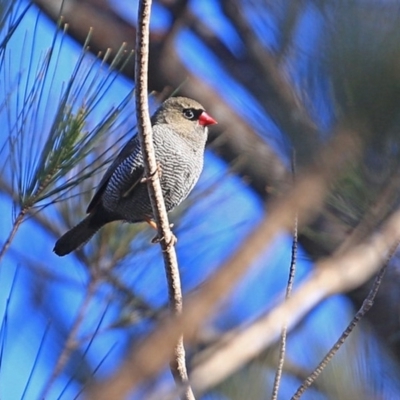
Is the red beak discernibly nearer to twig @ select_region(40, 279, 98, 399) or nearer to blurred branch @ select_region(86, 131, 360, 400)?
twig @ select_region(40, 279, 98, 399)

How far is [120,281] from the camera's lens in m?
2.48

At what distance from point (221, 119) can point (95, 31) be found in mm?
549

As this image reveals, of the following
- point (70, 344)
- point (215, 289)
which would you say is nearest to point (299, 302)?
point (215, 289)

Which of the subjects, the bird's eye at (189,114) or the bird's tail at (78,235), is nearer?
the bird's tail at (78,235)

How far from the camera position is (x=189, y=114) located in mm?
3406

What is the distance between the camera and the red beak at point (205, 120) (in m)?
3.29

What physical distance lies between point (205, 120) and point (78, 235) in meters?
0.64

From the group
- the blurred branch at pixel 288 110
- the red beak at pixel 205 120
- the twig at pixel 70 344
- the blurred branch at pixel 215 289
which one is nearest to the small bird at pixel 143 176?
the red beak at pixel 205 120

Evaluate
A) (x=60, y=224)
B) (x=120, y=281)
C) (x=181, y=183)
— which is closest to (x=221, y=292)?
(x=120, y=281)

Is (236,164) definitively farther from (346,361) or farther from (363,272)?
(363,272)

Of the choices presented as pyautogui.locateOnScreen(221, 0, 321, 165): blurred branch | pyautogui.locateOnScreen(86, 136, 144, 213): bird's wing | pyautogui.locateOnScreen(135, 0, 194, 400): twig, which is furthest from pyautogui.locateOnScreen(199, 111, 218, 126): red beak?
pyautogui.locateOnScreen(221, 0, 321, 165): blurred branch

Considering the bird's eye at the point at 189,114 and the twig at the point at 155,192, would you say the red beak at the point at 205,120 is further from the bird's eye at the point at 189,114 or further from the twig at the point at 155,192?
the twig at the point at 155,192

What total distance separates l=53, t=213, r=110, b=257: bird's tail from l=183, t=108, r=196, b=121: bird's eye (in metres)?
0.51

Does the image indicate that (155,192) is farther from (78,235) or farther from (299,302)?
(299,302)
